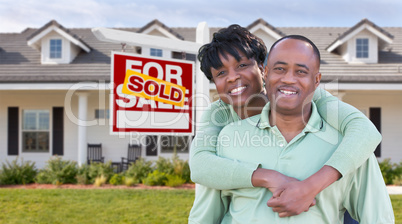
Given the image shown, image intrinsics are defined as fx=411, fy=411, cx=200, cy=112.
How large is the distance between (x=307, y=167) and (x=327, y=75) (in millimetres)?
11239

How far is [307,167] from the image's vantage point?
1.66 metres

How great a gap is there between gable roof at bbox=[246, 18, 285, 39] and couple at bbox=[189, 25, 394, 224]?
1164 centimetres

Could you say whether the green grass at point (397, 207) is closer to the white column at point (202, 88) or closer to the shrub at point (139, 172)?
the white column at point (202, 88)

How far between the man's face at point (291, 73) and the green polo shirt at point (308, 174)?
14 centimetres

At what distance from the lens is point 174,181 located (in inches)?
398

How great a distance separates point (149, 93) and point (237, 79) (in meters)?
3.06

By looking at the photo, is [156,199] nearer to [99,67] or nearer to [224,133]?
[99,67]

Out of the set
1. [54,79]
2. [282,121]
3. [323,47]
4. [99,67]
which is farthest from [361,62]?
[282,121]

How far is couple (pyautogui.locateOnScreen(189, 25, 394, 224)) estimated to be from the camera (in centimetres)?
161

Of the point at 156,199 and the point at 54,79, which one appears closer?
the point at 156,199

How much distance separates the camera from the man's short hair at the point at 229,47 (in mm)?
2066

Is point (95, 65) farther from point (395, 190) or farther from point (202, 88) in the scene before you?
point (395, 190)

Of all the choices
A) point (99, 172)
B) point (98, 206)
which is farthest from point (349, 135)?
point (99, 172)

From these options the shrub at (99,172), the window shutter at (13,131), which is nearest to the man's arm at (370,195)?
the shrub at (99,172)
